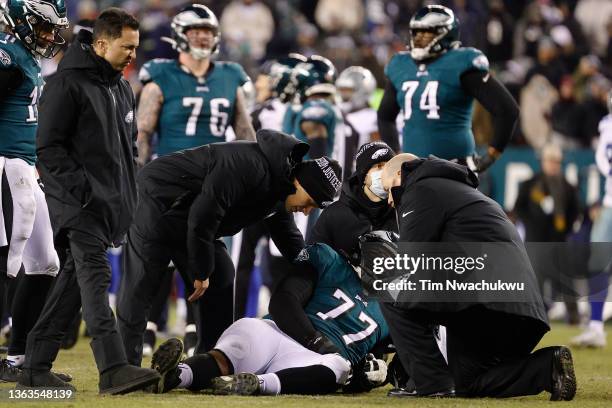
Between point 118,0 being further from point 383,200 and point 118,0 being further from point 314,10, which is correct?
point 383,200

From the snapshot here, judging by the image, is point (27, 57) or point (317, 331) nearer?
point (317, 331)

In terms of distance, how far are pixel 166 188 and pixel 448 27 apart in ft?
10.3

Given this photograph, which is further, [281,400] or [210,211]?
[210,211]

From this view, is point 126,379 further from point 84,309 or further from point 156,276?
point 156,276

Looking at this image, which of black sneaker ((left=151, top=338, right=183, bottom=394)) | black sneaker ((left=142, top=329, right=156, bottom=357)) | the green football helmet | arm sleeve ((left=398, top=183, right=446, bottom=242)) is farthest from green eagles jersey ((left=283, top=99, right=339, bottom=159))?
black sneaker ((left=151, top=338, right=183, bottom=394))

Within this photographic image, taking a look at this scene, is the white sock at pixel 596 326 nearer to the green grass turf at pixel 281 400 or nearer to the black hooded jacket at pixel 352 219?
the green grass turf at pixel 281 400

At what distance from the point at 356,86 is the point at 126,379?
7.47 m

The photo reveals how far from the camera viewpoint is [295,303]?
6766 millimetres

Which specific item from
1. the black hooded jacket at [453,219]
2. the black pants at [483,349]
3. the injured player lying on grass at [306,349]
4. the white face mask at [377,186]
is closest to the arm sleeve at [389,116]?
the white face mask at [377,186]

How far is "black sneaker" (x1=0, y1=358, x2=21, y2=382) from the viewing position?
285 inches

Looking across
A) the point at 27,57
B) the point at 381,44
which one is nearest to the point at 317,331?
the point at 27,57

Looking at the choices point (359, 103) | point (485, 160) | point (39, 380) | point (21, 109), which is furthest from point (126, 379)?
point (359, 103)

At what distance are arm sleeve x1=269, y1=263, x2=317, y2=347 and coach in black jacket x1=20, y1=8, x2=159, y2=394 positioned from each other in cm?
85

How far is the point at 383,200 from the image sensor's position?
7.42 metres
